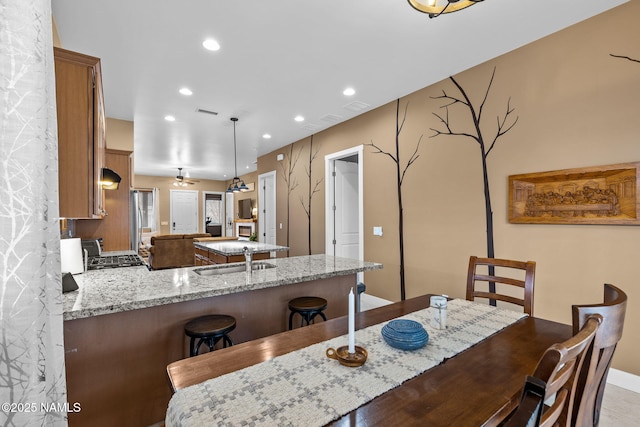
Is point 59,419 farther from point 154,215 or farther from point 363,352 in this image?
point 154,215

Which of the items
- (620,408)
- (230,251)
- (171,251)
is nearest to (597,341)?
(620,408)

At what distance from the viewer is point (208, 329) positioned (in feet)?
5.74

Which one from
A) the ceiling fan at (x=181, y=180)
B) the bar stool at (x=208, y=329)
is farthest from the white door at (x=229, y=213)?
the bar stool at (x=208, y=329)

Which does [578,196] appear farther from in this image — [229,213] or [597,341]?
[229,213]

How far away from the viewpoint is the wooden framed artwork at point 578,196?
2139 mm

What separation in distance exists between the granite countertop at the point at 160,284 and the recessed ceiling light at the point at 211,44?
6.59ft

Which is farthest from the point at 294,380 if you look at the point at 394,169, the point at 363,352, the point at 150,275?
the point at 394,169

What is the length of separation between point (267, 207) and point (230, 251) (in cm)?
333

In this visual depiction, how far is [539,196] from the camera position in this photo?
2.60 meters

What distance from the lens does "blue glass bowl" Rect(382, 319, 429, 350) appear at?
3.94 feet

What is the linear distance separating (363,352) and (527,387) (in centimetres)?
60

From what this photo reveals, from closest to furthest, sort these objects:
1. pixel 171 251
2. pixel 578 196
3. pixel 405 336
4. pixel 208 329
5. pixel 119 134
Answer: pixel 405 336 → pixel 208 329 → pixel 578 196 → pixel 119 134 → pixel 171 251

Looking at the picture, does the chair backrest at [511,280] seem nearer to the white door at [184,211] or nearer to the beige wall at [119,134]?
the beige wall at [119,134]

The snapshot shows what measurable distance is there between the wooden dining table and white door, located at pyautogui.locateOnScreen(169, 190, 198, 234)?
10.9m
